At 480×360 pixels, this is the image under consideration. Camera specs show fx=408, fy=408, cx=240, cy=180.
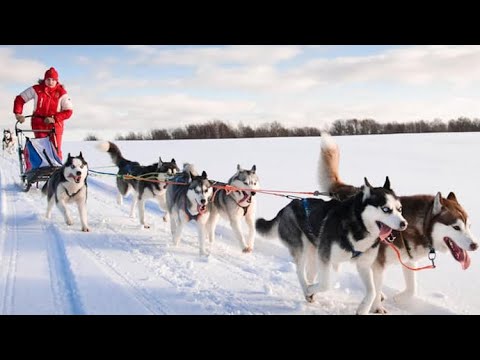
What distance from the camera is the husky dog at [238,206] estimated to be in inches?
182

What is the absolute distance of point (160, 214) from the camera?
6469 mm

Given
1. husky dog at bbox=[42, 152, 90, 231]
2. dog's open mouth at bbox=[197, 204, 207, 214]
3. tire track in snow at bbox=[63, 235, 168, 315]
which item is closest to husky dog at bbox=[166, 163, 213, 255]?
dog's open mouth at bbox=[197, 204, 207, 214]

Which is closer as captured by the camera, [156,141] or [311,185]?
[311,185]

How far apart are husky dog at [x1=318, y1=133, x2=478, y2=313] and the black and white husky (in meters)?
0.24

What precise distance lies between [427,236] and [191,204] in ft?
8.20

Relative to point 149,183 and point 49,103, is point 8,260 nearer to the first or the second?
point 149,183

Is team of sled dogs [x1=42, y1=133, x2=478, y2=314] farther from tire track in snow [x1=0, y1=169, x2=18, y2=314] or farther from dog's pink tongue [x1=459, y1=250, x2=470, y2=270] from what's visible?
tire track in snow [x1=0, y1=169, x2=18, y2=314]

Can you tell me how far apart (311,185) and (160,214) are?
298 centimetres

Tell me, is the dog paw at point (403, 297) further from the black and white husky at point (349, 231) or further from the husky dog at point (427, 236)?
the black and white husky at point (349, 231)

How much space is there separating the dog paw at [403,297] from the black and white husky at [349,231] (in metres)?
0.37

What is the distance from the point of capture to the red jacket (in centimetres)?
671
